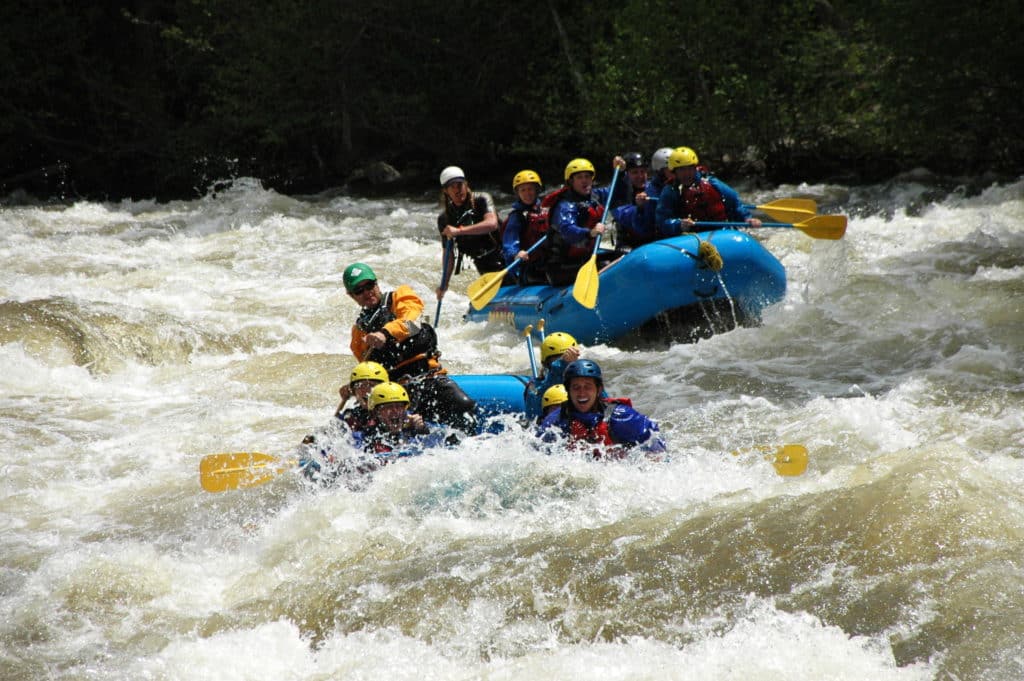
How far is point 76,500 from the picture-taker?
5.48m

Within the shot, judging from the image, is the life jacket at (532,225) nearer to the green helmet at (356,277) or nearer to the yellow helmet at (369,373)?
the green helmet at (356,277)

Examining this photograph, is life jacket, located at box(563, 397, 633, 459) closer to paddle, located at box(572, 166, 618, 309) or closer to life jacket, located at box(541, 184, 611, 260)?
paddle, located at box(572, 166, 618, 309)

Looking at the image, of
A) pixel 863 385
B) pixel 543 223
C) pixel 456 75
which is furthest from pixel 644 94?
pixel 863 385

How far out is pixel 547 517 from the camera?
4.62 m

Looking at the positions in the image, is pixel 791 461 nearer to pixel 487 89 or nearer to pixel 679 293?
pixel 679 293

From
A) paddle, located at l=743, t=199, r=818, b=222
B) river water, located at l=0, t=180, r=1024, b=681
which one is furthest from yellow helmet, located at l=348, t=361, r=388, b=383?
paddle, located at l=743, t=199, r=818, b=222

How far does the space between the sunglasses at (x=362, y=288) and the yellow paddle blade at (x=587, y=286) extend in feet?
6.15

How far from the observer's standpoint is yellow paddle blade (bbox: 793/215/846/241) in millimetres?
8055

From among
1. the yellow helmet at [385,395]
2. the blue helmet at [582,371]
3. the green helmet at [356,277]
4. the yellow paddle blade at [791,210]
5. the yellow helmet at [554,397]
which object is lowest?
the yellow helmet at [554,397]

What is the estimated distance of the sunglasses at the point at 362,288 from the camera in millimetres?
5719

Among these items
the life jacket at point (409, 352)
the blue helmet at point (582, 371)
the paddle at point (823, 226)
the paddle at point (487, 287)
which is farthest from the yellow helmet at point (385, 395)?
the paddle at point (823, 226)

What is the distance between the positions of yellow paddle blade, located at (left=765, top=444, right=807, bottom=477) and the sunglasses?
2.29 meters

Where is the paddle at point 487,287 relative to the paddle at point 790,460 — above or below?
above

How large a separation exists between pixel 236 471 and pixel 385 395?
89cm
